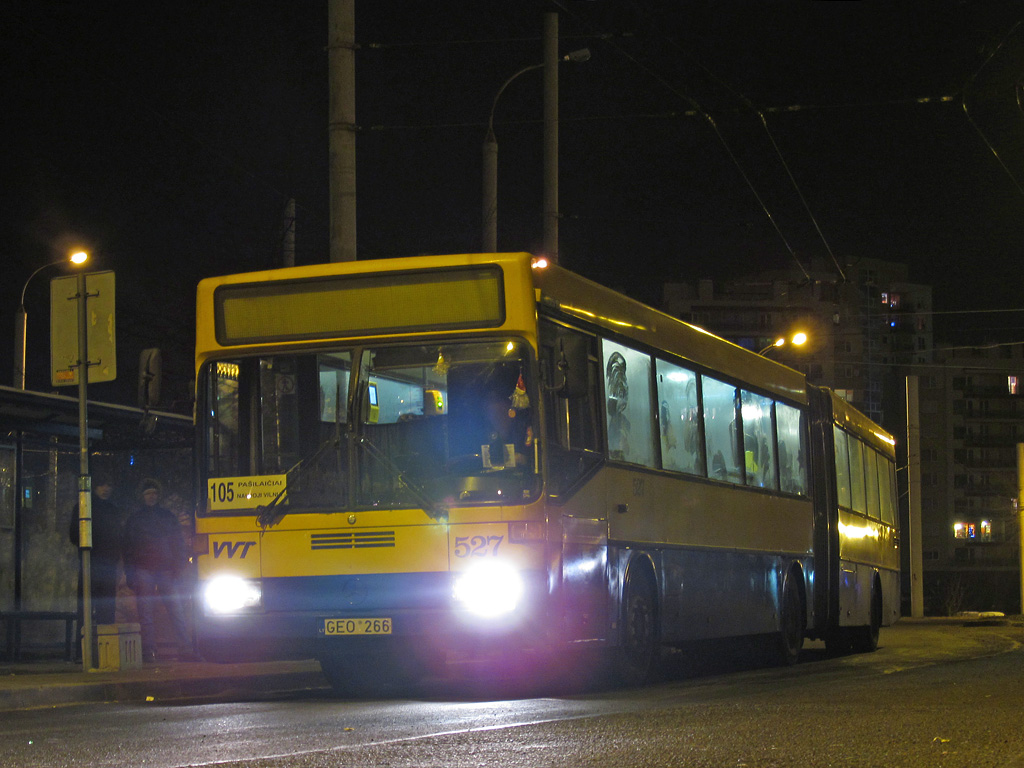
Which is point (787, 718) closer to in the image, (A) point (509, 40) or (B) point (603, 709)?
(B) point (603, 709)

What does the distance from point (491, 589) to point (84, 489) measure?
507 cm

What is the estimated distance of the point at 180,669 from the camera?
14.2 m

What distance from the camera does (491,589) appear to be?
1059 centimetres

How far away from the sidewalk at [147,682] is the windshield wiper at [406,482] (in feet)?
9.48

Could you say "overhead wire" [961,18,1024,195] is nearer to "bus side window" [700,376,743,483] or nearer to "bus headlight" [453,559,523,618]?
"bus side window" [700,376,743,483]

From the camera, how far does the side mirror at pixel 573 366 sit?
10727 millimetres

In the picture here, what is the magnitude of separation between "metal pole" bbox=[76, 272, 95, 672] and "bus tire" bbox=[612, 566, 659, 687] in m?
4.70

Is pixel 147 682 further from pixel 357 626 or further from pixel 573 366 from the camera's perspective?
pixel 573 366

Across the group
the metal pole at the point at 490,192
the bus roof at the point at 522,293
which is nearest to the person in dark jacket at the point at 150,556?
the bus roof at the point at 522,293

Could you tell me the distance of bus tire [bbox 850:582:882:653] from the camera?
2125 centimetres

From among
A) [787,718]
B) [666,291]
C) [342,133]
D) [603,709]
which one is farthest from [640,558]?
[666,291]

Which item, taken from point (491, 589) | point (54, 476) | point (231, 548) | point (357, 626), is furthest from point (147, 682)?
point (54, 476)

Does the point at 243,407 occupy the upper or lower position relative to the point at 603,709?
upper

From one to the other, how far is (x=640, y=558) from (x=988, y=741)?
5.00 m
